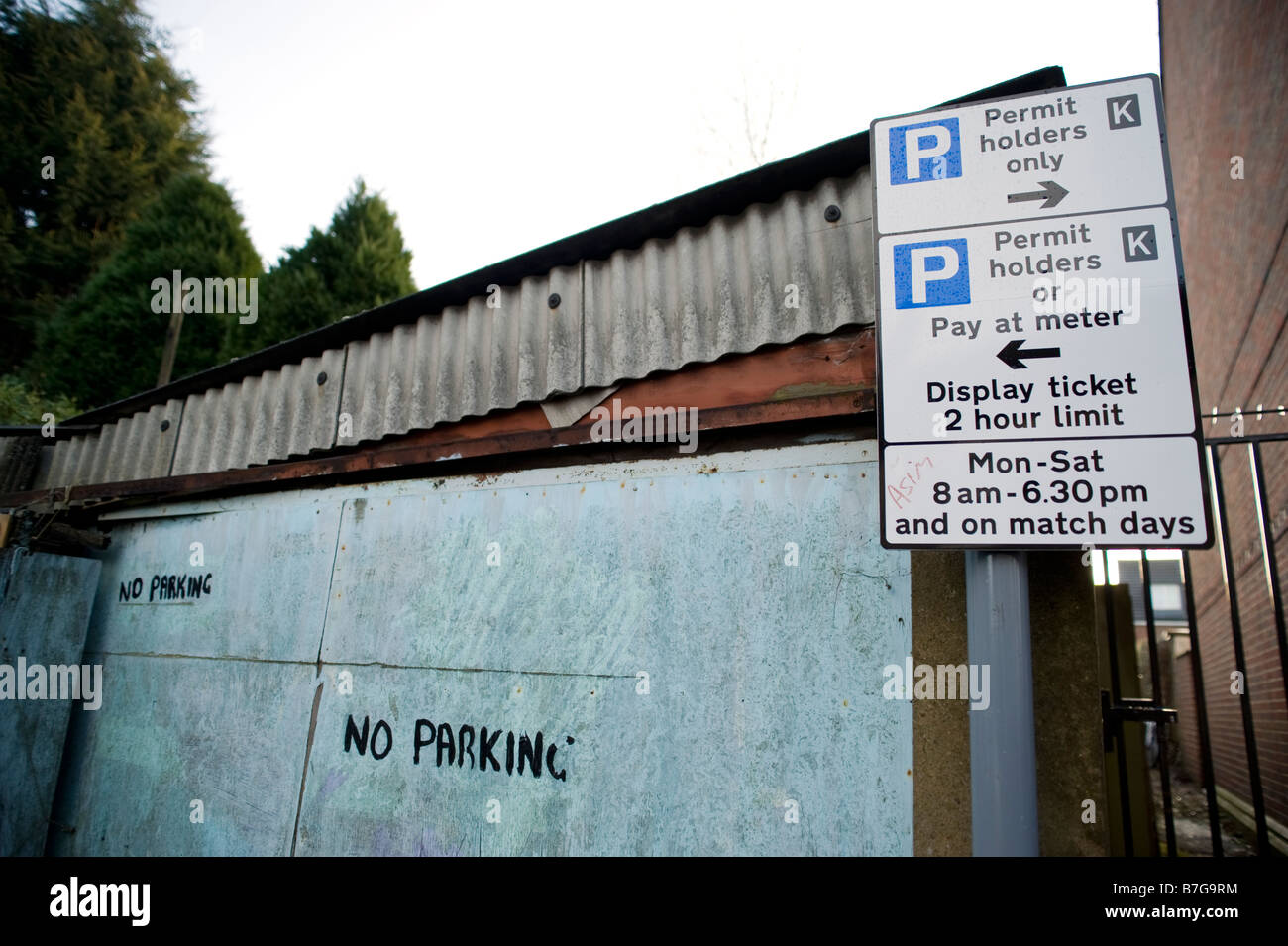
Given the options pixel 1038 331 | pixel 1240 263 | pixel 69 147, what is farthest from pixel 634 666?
pixel 69 147

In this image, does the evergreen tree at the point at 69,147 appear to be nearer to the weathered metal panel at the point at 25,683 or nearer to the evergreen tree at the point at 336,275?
the evergreen tree at the point at 336,275

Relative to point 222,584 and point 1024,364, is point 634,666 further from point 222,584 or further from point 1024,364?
point 222,584

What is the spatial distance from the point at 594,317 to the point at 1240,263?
7.72 meters

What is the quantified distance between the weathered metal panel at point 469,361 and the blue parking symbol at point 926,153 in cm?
197

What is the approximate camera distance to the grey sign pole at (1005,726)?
1.71 meters

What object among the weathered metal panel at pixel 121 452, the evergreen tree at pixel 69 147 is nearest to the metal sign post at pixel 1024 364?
→ the weathered metal panel at pixel 121 452

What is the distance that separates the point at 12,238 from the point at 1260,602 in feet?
95.4

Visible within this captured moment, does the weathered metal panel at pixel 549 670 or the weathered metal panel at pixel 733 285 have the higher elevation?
the weathered metal panel at pixel 733 285

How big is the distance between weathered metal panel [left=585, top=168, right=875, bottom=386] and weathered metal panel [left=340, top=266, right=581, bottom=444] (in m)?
0.23

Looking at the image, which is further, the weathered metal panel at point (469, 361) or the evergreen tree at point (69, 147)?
the evergreen tree at point (69, 147)

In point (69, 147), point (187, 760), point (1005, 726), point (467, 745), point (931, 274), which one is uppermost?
point (69, 147)

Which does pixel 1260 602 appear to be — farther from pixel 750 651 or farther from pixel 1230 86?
pixel 750 651

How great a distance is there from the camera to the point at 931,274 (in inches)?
81.4
